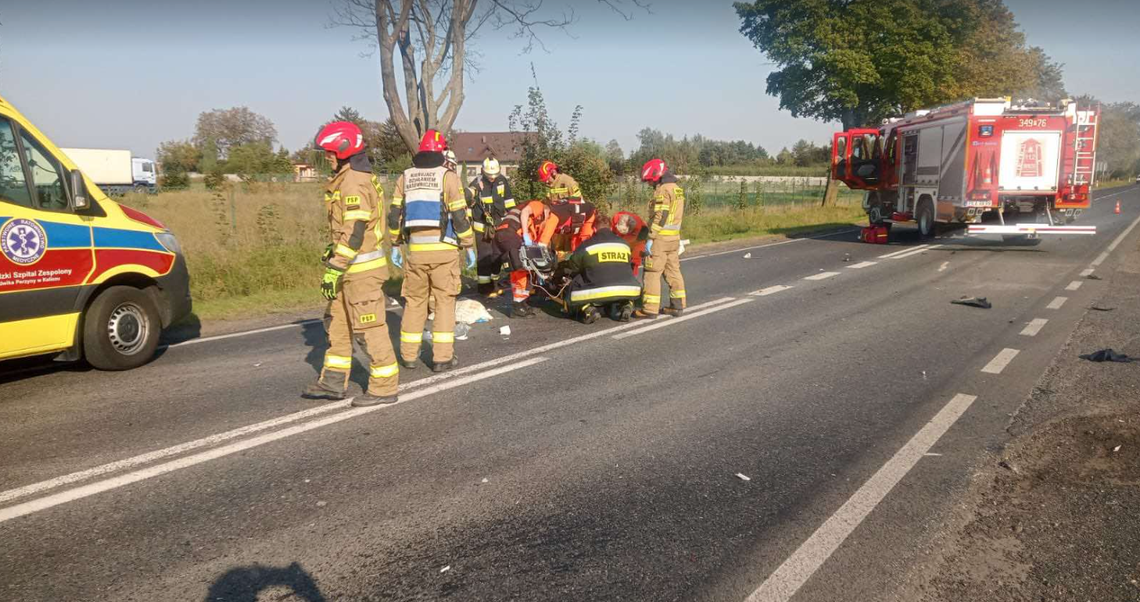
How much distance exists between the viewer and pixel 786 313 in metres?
9.35

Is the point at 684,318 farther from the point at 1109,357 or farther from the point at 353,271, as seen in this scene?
the point at 353,271

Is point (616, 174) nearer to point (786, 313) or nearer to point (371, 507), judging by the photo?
point (786, 313)

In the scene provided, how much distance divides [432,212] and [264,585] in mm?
3599

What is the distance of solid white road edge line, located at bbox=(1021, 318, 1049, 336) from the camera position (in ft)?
26.4

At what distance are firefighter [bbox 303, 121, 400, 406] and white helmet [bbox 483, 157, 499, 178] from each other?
175 inches

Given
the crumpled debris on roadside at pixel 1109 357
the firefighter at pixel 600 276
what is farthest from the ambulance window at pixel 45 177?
the crumpled debris on roadside at pixel 1109 357

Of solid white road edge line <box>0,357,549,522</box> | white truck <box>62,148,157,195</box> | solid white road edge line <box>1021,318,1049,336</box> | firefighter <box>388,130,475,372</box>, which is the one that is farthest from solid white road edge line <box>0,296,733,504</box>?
white truck <box>62,148,157,195</box>

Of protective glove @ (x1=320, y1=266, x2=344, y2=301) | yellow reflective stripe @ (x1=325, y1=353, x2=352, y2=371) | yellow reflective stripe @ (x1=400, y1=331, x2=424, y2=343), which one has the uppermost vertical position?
protective glove @ (x1=320, y1=266, x2=344, y2=301)

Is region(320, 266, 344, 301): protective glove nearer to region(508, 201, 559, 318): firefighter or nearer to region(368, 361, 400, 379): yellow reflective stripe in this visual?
region(368, 361, 400, 379): yellow reflective stripe

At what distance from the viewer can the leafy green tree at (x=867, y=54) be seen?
1296 inches

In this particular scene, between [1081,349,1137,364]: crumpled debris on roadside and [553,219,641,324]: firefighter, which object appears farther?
[553,219,641,324]: firefighter

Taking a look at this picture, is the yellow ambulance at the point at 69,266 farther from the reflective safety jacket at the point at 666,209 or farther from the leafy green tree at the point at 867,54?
the leafy green tree at the point at 867,54

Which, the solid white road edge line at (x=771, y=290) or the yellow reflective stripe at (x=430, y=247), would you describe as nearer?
the yellow reflective stripe at (x=430, y=247)

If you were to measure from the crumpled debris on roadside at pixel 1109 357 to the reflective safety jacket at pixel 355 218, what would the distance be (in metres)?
6.46
